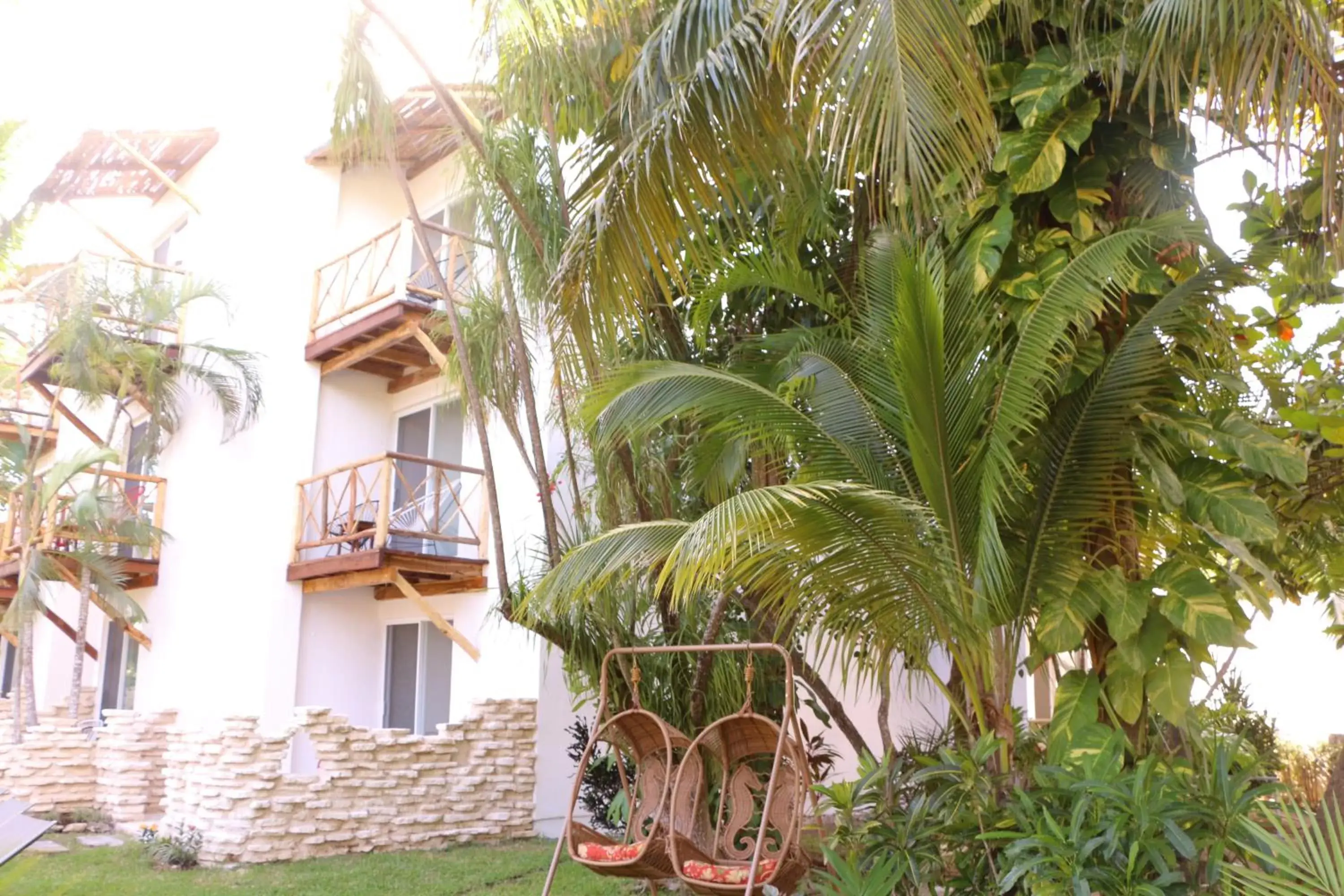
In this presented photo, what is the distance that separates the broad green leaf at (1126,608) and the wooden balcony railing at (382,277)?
24.2 feet

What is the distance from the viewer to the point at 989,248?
5.45 meters

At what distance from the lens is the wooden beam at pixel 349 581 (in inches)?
441

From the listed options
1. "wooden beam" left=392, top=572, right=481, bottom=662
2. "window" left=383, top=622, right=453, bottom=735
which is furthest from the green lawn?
"window" left=383, top=622, right=453, bottom=735

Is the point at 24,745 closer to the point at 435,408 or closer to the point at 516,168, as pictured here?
the point at 435,408

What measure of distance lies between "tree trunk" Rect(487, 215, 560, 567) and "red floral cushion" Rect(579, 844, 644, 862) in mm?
1793

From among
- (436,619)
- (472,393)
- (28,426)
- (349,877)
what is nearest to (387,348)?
(436,619)

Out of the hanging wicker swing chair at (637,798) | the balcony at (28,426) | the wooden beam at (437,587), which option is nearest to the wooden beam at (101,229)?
the balcony at (28,426)

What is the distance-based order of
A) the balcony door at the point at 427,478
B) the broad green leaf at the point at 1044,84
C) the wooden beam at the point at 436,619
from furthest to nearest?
the balcony door at the point at 427,478 < the wooden beam at the point at 436,619 < the broad green leaf at the point at 1044,84

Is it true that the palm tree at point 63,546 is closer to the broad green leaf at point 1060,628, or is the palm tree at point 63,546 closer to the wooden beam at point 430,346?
the wooden beam at point 430,346

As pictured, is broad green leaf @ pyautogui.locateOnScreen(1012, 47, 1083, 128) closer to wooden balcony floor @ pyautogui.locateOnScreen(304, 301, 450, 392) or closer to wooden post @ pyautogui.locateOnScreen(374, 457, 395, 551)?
wooden balcony floor @ pyautogui.locateOnScreen(304, 301, 450, 392)

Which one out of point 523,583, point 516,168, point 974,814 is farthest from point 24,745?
point 974,814

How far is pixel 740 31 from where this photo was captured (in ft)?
16.8

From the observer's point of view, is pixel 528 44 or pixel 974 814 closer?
pixel 974 814

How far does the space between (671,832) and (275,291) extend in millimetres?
9753
